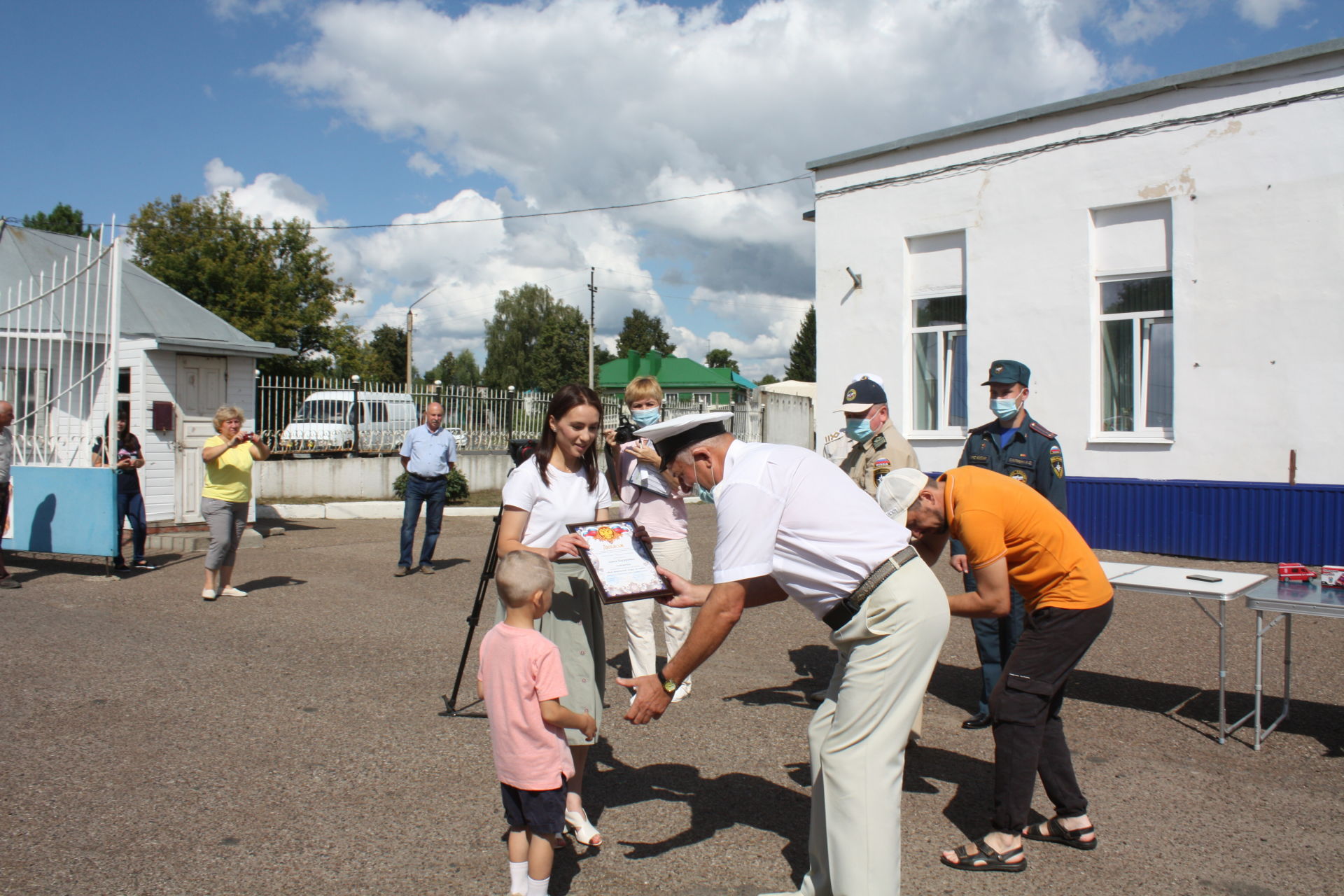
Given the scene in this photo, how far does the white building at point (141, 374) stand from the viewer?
34.2ft

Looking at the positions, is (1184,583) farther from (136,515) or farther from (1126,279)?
(136,515)

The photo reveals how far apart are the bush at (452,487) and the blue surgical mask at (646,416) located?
1237cm

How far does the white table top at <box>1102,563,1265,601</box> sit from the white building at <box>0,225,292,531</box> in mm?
10103

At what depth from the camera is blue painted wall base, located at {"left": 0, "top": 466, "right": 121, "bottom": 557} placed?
9617 millimetres

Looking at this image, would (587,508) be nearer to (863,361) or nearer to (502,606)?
(502,606)

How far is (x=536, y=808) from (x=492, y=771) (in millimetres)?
1545

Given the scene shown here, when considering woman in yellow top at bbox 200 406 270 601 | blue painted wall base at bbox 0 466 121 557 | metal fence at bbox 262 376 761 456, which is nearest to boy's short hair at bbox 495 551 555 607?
woman in yellow top at bbox 200 406 270 601

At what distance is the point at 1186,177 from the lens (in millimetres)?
11258

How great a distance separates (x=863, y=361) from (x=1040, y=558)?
35.8ft

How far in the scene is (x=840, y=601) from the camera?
294cm

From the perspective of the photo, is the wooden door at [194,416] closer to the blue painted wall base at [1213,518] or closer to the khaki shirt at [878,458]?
the khaki shirt at [878,458]

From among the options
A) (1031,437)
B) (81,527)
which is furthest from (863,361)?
(81,527)

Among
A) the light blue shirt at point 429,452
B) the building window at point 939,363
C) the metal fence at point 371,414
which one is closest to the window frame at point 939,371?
the building window at point 939,363

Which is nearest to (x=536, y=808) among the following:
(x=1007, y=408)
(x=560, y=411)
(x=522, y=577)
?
(x=522, y=577)
